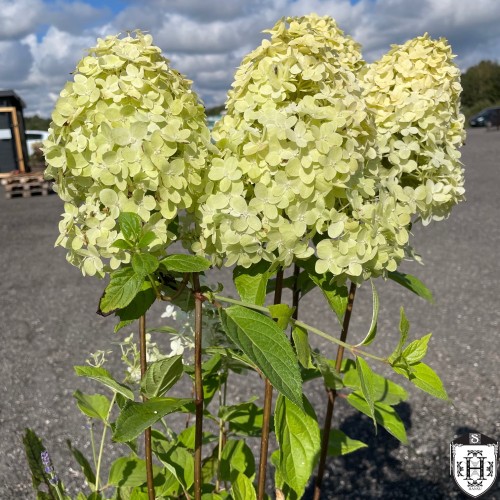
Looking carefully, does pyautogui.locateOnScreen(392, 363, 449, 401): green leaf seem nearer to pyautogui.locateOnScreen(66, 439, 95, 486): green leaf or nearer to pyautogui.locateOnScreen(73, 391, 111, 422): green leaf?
pyautogui.locateOnScreen(73, 391, 111, 422): green leaf

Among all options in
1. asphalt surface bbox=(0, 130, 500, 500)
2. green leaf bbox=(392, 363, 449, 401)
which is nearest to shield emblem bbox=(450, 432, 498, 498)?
green leaf bbox=(392, 363, 449, 401)

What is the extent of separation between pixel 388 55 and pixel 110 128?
74 centimetres

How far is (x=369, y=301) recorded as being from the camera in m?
4.89

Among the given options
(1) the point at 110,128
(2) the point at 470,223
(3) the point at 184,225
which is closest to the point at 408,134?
(3) the point at 184,225

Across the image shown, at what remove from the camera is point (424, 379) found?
101cm

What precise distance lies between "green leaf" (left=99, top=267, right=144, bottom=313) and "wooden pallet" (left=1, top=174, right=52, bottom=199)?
10.4 m

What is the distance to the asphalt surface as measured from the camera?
266cm

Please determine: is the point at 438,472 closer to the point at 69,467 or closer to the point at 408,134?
the point at 69,467

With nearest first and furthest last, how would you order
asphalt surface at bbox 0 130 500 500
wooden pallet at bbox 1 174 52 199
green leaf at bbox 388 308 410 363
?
1. green leaf at bbox 388 308 410 363
2. asphalt surface at bbox 0 130 500 500
3. wooden pallet at bbox 1 174 52 199

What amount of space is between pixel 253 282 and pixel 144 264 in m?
0.24

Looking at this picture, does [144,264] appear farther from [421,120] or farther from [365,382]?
[421,120]

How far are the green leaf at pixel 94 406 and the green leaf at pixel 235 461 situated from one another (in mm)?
307

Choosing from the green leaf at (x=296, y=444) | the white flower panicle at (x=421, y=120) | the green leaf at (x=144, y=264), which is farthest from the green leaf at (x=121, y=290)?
the white flower panicle at (x=421, y=120)

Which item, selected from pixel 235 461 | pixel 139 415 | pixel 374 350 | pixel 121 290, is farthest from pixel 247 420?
pixel 374 350
